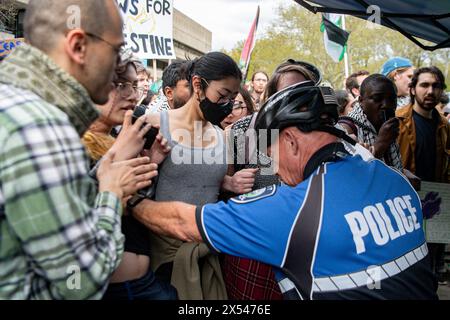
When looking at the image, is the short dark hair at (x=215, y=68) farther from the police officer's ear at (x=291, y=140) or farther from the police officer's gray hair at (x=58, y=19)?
the police officer's gray hair at (x=58, y=19)

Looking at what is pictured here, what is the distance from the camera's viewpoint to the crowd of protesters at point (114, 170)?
107cm

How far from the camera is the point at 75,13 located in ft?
4.15

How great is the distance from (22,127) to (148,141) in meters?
0.83

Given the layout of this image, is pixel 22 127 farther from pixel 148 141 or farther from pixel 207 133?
pixel 207 133

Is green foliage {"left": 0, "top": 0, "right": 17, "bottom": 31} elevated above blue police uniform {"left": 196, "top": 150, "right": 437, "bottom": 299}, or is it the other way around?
green foliage {"left": 0, "top": 0, "right": 17, "bottom": 31}

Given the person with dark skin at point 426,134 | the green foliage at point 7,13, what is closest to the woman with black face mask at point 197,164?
the person with dark skin at point 426,134

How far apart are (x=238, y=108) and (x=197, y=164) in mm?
1956

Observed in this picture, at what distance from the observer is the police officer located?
60.0 inches

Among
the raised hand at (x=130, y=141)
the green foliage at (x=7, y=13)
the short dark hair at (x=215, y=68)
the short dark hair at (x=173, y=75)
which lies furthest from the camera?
the green foliage at (x=7, y=13)

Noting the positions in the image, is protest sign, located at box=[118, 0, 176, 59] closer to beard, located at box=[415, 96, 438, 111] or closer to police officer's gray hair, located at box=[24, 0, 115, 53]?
beard, located at box=[415, 96, 438, 111]

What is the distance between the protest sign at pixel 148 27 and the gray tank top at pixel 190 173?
14.5 ft

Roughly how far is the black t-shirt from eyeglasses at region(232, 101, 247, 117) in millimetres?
1869

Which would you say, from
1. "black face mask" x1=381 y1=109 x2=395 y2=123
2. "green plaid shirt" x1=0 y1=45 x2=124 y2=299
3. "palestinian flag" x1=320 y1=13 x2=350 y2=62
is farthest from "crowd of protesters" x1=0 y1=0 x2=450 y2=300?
"palestinian flag" x1=320 y1=13 x2=350 y2=62

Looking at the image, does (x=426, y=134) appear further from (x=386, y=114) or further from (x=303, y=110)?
(x=303, y=110)
